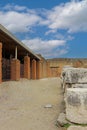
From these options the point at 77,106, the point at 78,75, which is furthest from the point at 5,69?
the point at 77,106

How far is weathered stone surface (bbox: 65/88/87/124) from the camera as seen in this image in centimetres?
489

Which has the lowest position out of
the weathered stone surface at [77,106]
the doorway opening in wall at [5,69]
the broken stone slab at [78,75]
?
the weathered stone surface at [77,106]

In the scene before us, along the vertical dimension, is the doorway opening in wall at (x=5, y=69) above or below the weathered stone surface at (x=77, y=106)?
above

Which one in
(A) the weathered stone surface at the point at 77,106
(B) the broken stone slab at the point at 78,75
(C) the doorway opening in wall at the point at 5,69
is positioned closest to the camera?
(A) the weathered stone surface at the point at 77,106

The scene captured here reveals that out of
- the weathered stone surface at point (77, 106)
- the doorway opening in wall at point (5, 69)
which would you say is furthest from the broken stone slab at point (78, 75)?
the doorway opening in wall at point (5, 69)

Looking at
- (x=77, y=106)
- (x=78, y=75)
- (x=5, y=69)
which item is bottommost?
(x=77, y=106)

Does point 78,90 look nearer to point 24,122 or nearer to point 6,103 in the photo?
point 24,122

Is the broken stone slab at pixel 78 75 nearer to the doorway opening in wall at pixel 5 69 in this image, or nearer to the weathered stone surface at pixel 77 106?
the weathered stone surface at pixel 77 106

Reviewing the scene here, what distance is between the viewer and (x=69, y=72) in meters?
5.78

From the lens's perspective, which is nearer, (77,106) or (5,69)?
(77,106)

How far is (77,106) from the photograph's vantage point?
4938mm

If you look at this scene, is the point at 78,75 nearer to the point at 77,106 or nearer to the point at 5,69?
the point at 77,106

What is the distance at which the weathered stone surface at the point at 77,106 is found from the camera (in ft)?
16.1

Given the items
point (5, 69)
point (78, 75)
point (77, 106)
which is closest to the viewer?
point (77, 106)
